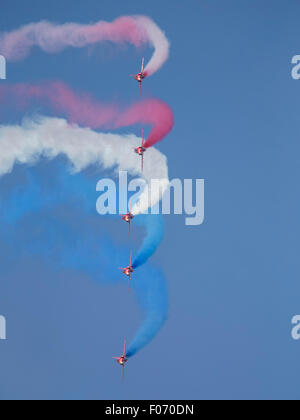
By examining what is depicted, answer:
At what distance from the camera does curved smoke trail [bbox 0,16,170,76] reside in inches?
172

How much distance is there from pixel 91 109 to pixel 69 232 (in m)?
0.81

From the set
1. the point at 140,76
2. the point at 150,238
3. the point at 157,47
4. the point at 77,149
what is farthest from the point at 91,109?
the point at 150,238

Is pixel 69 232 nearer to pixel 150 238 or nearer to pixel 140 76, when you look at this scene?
pixel 150 238

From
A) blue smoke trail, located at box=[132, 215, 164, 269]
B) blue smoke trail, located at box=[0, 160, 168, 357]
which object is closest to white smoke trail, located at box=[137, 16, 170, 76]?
blue smoke trail, located at box=[0, 160, 168, 357]

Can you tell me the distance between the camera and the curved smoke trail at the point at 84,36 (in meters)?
4.37

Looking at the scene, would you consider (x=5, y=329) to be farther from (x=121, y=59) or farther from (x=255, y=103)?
(x=255, y=103)

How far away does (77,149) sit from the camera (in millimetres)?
4375

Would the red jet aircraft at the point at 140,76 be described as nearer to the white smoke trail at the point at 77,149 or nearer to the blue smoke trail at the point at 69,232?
the white smoke trail at the point at 77,149

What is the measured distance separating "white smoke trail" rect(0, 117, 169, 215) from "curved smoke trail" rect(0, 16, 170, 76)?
1.59 feet

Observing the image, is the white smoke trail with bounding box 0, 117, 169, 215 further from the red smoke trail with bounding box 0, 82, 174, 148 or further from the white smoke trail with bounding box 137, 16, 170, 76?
the white smoke trail with bounding box 137, 16, 170, 76

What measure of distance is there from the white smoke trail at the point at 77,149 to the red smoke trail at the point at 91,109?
0.07 metres

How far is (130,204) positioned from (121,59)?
37.5 inches
